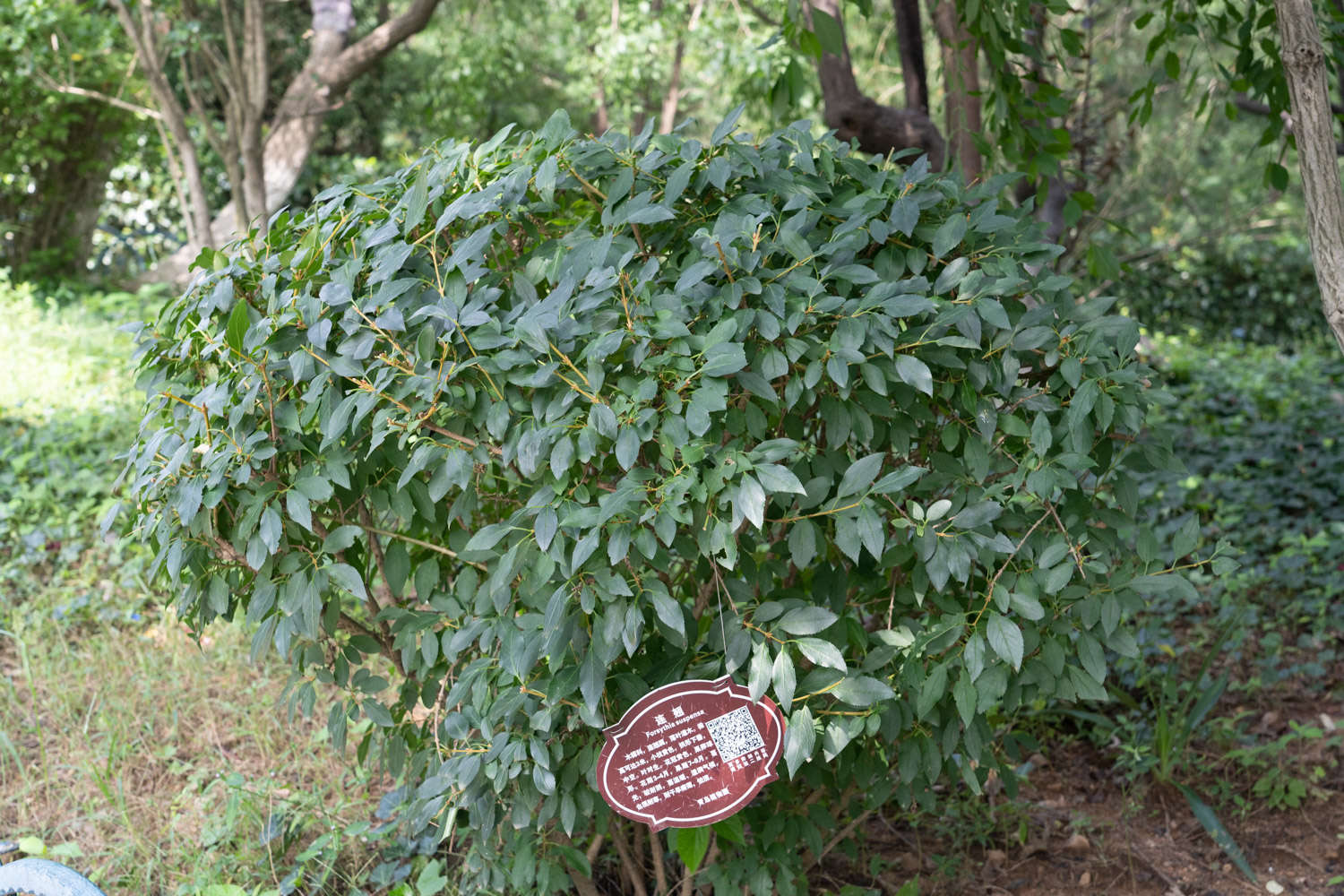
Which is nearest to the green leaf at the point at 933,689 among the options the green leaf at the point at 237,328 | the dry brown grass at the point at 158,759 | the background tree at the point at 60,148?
the green leaf at the point at 237,328

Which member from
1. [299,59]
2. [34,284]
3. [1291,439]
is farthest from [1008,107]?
[299,59]

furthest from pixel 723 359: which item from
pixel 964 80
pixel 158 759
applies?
pixel 964 80

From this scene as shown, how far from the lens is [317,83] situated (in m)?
7.93

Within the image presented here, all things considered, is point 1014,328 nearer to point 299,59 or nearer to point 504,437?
point 504,437

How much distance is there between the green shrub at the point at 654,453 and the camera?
1.55m

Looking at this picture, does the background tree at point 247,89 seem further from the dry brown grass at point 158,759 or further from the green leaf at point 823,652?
the dry brown grass at point 158,759

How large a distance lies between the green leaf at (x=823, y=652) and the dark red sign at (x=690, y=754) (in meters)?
0.11

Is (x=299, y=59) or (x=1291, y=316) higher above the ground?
(x=299, y=59)

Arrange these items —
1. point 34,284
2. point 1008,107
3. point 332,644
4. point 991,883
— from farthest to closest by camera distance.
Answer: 1. point 34,284
2. point 1008,107
3. point 991,883
4. point 332,644

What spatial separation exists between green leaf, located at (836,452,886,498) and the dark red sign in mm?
345

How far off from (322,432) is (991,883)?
183cm

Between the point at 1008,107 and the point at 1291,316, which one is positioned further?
the point at 1291,316

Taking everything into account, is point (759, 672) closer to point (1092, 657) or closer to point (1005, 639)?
point (1005, 639)

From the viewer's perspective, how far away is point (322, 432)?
171cm
